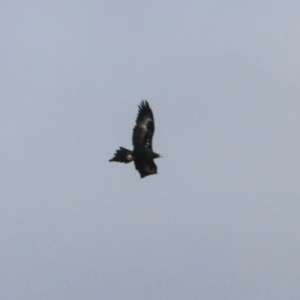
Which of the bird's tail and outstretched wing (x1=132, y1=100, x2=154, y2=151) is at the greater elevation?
outstretched wing (x1=132, y1=100, x2=154, y2=151)

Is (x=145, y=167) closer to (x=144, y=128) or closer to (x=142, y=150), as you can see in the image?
(x=142, y=150)

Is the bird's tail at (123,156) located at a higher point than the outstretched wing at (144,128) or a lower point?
lower

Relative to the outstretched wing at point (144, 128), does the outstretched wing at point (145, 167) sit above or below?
below

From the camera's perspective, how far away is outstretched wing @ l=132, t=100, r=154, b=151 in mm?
33156

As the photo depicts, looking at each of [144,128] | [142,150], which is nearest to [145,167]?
[142,150]

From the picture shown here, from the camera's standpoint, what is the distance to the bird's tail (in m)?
32.3

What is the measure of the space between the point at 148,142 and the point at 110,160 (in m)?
1.76

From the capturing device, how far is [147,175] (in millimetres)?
32688

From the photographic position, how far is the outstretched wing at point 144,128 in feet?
109

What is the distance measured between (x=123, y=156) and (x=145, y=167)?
105 cm

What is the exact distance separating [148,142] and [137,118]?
125cm

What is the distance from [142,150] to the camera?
32.9 metres

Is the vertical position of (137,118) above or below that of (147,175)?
above

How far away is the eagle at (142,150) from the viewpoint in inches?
1280
